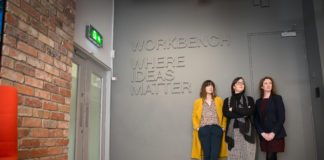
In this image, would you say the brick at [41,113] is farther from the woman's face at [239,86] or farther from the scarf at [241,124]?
the woman's face at [239,86]

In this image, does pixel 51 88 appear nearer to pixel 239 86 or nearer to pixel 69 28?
pixel 69 28

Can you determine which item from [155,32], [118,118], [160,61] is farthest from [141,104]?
[155,32]

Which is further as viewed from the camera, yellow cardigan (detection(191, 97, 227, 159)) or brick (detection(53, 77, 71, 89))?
yellow cardigan (detection(191, 97, 227, 159))

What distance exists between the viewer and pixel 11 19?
7.21 feet

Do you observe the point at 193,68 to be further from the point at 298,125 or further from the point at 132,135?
the point at 298,125

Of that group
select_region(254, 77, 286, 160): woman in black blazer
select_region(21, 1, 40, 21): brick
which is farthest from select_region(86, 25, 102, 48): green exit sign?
select_region(254, 77, 286, 160): woman in black blazer

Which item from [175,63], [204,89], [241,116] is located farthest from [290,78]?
[175,63]

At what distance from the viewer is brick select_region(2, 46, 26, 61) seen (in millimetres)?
2121

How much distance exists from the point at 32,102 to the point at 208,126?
8.11ft

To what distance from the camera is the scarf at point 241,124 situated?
156 inches

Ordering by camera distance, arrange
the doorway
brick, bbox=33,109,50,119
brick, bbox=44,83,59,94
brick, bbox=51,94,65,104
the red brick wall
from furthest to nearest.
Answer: the doorway
brick, bbox=51,94,65,104
brick, bbox=44,83,59,94
brick, bbox=33,109,50,119
the red brick wall

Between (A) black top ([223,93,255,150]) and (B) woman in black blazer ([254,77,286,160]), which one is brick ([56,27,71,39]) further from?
(B) woman in black blazer ([254,77,286,160])

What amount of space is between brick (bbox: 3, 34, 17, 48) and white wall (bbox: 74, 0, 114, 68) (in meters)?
1.32

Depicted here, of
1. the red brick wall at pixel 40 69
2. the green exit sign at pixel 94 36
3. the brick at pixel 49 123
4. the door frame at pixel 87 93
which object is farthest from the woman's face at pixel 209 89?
the brick at pixel 49 123
